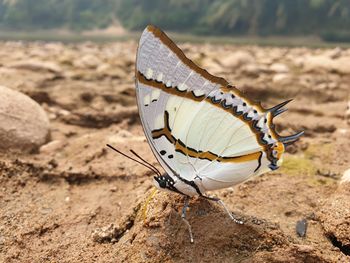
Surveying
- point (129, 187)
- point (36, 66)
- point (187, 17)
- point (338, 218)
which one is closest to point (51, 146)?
point (129, 187)

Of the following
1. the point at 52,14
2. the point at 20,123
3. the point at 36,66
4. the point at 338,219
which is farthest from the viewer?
the point at 52,14

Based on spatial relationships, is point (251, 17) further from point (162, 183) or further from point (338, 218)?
point (162, 183)

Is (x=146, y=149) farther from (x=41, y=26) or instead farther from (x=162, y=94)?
(x=41, y=26)

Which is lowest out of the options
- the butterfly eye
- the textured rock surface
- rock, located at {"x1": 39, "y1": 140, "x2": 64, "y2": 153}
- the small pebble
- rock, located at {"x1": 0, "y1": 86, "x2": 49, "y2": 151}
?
rock, located at {"x1": 39, "y1": 140, "x2": 64, "y2": 153}

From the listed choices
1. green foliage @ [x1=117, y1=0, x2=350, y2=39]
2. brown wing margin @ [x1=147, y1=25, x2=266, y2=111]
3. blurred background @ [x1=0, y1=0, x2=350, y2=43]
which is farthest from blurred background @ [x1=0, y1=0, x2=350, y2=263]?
green foliage @ [x1=117, y1=0, x2=350, y2=39]

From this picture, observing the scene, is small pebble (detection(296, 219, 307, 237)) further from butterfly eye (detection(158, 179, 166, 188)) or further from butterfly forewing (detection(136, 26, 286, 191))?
butterfly eye (detection(158, 179, 166, 188))

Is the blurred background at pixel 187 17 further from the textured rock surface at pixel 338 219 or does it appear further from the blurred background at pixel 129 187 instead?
the textured rock surface at pixel 338 219

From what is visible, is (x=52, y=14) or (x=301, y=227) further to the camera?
(x=52, y=14)
